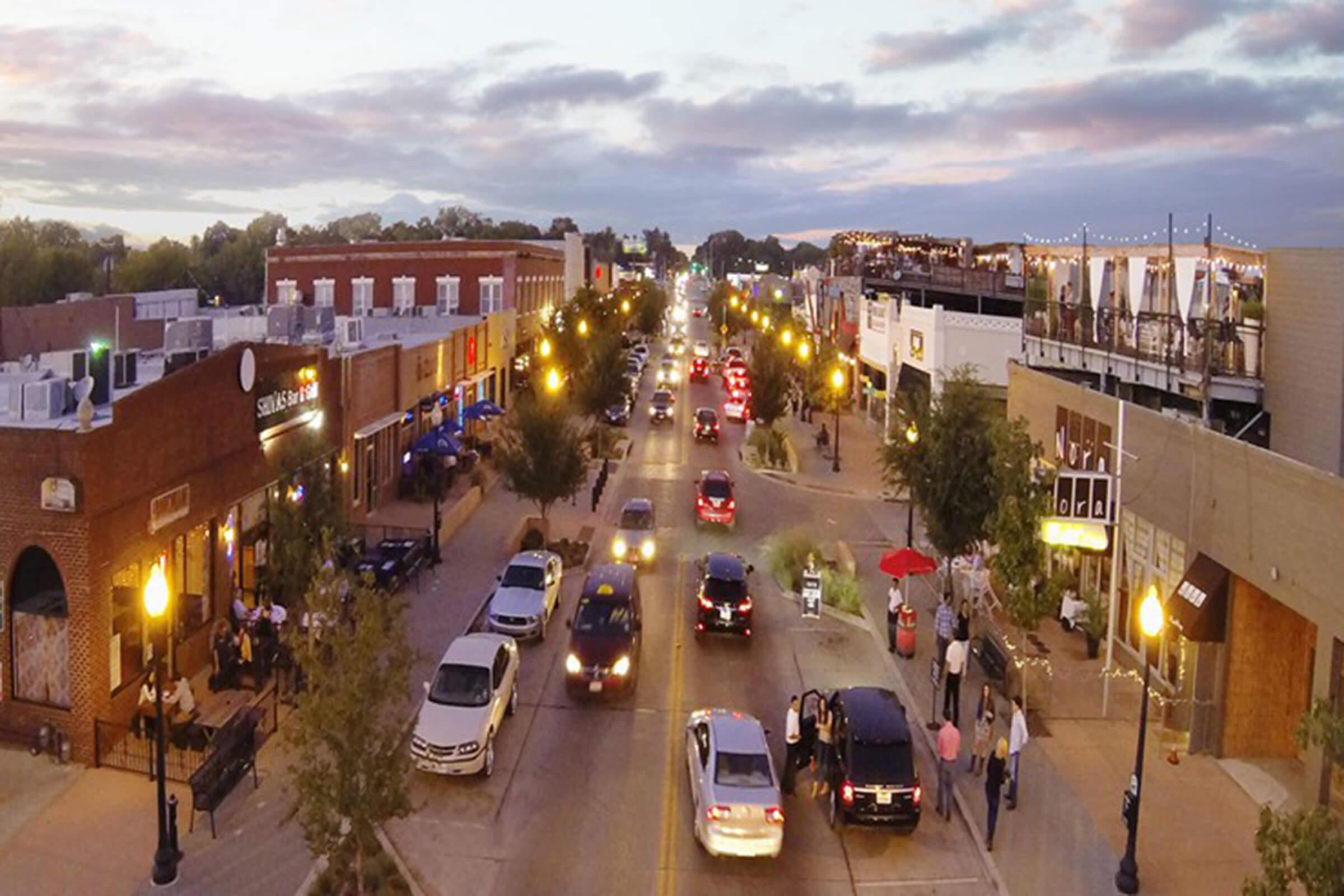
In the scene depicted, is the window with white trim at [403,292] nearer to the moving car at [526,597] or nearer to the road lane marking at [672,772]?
the moving car at [526,597]

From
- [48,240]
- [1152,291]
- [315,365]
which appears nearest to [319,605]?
[315,365]

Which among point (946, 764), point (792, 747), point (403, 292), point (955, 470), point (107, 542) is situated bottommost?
point (792, 747)

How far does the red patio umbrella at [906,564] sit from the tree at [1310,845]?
52.6ft

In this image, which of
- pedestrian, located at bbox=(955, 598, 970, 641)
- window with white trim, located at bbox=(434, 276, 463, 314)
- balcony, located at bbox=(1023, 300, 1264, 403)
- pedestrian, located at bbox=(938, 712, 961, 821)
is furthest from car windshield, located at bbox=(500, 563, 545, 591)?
window with white trim, located at bbox=(434, 276, 463, 314)

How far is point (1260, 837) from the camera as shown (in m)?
9.83

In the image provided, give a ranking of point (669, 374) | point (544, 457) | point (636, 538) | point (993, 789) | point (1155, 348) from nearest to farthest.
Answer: point (993, 789) < point (1155, 348) < point (636, 538) < point (544, 457) < point (669, 374)

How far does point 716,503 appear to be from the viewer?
123 feet

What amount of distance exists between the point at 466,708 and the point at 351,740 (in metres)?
4.94

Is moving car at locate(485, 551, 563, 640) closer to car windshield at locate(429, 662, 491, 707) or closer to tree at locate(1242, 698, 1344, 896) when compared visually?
car windshield at locate(429, 662, 491, 707)

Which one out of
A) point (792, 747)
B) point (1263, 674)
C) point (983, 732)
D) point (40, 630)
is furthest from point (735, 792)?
point (40, 630)

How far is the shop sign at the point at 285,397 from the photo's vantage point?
25.4m

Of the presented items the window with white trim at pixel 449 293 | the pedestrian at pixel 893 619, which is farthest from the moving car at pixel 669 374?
the pedestrian at pixel 893 619

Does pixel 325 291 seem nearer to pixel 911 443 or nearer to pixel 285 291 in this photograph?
pixel 285 291

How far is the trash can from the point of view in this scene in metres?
24.9
